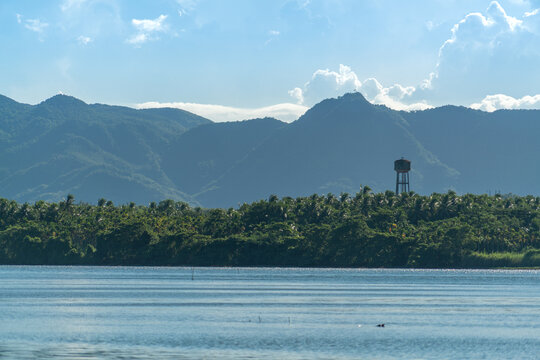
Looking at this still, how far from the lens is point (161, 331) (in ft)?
284

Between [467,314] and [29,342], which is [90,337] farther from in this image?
[467,314]

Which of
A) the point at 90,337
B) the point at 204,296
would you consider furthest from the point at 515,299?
the point at 90,337

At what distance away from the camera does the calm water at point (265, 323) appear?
73312mm

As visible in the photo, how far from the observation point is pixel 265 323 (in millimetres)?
95500

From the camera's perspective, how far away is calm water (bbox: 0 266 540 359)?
73.3 metres

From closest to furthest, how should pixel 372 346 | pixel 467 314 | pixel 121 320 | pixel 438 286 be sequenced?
pixel 372 346 < pixel 121 320 < pixel 467 314 < pixel 438 286

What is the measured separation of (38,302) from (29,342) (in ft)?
161

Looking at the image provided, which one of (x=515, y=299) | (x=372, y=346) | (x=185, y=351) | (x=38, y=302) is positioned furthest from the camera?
(x=515, y=299)

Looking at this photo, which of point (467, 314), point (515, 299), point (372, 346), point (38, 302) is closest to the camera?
point (372, 346)

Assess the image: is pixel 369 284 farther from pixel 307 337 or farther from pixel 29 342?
pixel 29 342

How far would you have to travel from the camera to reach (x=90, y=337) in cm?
8144

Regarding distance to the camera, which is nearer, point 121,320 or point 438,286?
point 121,320

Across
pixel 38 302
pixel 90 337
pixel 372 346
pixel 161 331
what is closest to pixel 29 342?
pixel 90 337

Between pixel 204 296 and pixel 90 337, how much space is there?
59.1 meters
